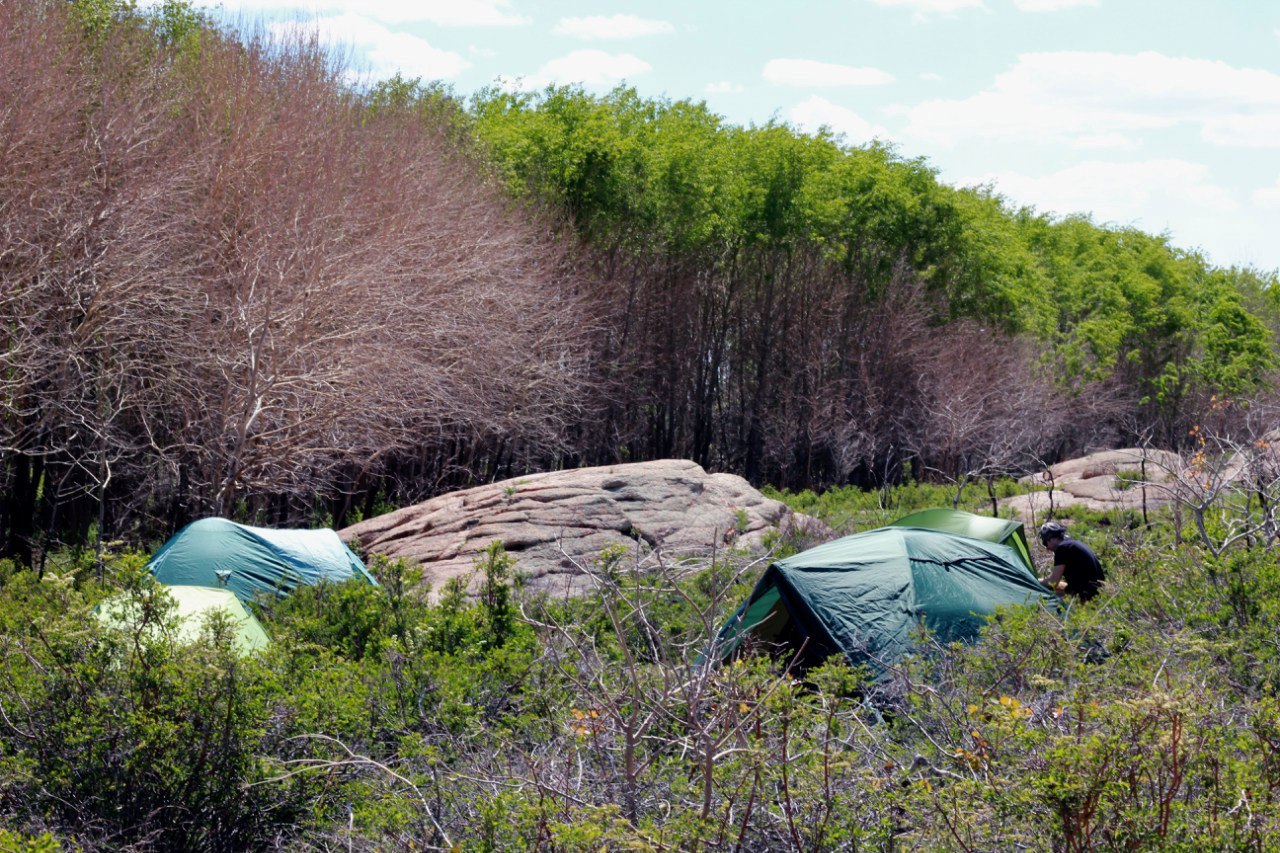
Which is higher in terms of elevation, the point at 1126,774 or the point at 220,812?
the point at 1126,774

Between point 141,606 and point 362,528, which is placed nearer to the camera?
point 141,606

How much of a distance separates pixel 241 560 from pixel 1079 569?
25.5 feet

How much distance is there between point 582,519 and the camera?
1631 centimetres

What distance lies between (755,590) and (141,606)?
4988 millimetres

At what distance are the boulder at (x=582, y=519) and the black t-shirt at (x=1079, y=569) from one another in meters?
4.71

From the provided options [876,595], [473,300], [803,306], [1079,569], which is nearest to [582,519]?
[876,595]

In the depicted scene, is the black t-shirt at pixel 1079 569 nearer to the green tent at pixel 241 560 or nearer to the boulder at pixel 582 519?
the boulder at pixel 582 519

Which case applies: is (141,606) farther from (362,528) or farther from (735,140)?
(735,140)

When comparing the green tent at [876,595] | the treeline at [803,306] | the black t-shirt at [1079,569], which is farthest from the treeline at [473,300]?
the black t-shirt at [1079,569]

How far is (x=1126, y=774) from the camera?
5.09m

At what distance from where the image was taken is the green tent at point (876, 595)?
33.6 feet

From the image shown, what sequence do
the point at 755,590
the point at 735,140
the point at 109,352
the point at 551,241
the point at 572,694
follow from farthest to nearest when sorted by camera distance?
the point at 735,140
the point at 551,241
the point at 109,352
the point at 755,590
the point at 572,694

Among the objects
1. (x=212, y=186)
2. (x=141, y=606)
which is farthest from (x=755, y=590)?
(x=212, y=186)

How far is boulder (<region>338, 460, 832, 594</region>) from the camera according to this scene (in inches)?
612
